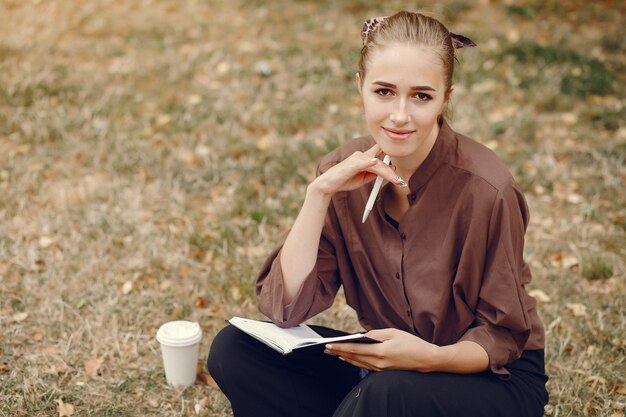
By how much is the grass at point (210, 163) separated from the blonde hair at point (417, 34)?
0.91 feet

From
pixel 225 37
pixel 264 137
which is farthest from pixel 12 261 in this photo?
pixel 225 37

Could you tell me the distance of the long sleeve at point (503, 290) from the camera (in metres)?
2.32

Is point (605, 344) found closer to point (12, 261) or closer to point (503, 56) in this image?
point (12, 261)

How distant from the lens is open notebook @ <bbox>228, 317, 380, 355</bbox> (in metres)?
2.27

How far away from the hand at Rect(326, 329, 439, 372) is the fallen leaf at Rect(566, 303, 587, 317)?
5.65ft

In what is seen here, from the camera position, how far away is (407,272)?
249cm

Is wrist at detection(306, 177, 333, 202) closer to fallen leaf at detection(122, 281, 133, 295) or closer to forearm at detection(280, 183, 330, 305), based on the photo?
forearm at detection(280, 183, 330, 305)

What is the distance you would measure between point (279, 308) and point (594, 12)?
239 inches

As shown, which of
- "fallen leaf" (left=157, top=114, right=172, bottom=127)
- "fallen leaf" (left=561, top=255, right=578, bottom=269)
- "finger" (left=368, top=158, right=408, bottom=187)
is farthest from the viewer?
"fallen leaf" (left=157, top=114, right=172, bottom=127)

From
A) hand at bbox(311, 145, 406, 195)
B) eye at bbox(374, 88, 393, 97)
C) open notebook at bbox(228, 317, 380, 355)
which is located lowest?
open notebook at bbox(228, 317, 380, 355)

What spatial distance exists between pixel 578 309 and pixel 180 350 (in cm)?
195

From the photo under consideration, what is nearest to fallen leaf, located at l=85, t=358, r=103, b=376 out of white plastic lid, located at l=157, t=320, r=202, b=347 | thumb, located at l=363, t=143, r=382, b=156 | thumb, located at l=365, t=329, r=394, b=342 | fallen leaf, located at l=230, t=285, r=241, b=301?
white plastic lid, located at l=157, t=320, r=202, b=347

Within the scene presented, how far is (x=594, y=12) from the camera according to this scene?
7.39 m

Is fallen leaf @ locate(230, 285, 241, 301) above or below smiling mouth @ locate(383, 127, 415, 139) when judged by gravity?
below
